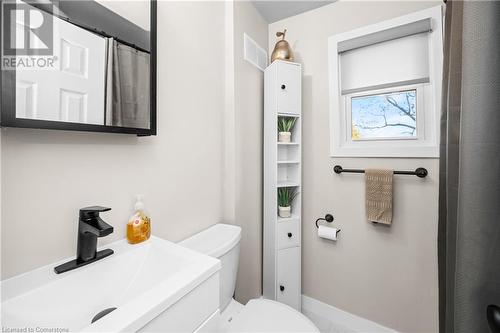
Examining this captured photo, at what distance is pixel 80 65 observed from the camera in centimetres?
66

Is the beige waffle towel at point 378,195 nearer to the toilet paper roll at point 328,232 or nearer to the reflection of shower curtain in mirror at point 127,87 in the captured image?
the toilet paper roll at point 328,232

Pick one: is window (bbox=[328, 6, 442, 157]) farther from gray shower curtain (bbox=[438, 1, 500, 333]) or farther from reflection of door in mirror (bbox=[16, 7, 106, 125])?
reflection of door in mirror (bbox=[16, 7, 106, 125])

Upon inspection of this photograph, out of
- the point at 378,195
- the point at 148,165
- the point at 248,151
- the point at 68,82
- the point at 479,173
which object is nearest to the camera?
the point at 479,173

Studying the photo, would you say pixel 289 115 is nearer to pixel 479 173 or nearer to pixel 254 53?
pixel 254 53

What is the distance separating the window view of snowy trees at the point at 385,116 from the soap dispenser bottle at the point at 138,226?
1.46 meters

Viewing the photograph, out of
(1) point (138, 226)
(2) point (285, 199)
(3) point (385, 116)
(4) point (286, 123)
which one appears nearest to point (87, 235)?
(1) point (138, 226)

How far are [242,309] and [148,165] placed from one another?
85cm

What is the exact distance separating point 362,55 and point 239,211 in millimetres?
1409

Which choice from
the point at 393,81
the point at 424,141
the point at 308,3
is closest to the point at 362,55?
the point at 393,81

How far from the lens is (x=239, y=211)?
1376 millimetres

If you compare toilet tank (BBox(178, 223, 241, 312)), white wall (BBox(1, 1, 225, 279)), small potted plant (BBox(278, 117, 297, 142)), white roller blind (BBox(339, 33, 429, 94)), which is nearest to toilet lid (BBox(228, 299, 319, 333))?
toilet tank (BBox(178, 223, 241, 312))

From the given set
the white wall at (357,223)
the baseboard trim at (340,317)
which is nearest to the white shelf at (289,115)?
the white wall at (357,223)

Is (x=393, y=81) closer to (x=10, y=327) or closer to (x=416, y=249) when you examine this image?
(x=416, y=249)

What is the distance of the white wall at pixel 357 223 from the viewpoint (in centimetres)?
131
